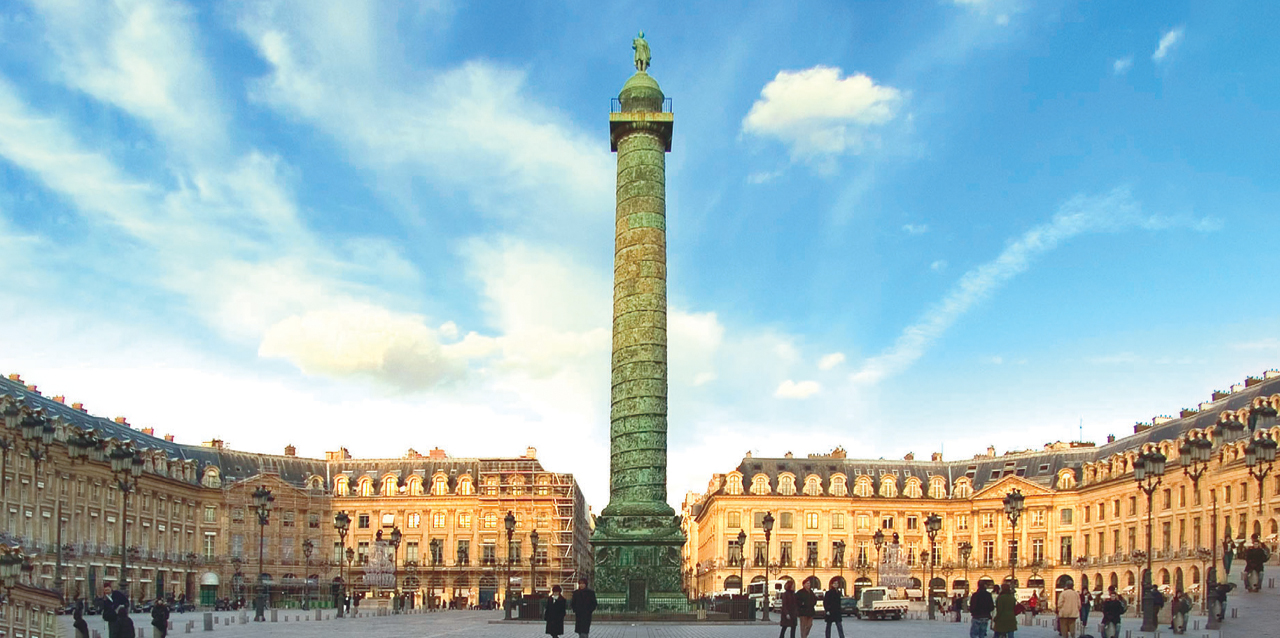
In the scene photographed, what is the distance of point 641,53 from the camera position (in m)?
38.6

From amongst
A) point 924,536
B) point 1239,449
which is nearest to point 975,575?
point 924,536

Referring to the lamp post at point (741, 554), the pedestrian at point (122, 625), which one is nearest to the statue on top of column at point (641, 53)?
the lamp post at point (741, 554)

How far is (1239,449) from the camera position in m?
47.7

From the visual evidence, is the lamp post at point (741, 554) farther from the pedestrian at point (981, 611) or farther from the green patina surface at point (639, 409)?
the pedestrian at point (981, 611)

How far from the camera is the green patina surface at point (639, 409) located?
33.1 metres

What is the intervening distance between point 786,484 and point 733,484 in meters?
2.97

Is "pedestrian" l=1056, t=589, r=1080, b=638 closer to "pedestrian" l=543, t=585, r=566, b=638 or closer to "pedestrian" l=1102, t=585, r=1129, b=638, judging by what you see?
"pedestrian" l=1102, t=585, r=1129, b=638

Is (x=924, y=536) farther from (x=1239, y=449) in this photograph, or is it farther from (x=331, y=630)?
(x=331, y=630)

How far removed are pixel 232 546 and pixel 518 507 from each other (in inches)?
590

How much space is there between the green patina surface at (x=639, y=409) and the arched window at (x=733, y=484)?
112 feet

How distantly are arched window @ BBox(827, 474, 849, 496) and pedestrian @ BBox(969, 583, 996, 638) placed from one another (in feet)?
168

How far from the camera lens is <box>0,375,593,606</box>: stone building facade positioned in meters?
58.7

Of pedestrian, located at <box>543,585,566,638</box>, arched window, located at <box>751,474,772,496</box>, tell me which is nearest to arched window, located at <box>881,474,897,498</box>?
arched window, located at <box>751,474,772,496</box>

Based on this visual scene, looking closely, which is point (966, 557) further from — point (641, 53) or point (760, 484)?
point (641, 53)
